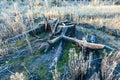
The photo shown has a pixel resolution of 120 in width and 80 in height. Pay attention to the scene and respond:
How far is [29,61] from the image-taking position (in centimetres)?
571

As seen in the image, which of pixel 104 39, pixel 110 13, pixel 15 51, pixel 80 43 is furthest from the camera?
pixel 110 13

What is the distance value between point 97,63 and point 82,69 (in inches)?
27.1

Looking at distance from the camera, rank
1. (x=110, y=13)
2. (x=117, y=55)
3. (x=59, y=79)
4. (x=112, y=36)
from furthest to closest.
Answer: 1. (x=110, y=13)
2. (x=112, y=36)
3. (x=117, y=55)
4. (x=59, y=79)

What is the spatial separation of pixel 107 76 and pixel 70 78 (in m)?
0.67

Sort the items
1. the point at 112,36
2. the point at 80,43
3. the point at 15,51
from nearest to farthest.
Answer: the point at 80,43
the point at 15,51
the point at 112,36

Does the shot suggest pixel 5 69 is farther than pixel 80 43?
No

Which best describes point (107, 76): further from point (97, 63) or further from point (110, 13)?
point (110, 13)

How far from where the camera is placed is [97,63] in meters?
Result: 5.25

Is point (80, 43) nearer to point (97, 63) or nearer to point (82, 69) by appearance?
point (97, 63)

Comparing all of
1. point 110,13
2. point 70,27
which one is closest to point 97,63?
point 70,27

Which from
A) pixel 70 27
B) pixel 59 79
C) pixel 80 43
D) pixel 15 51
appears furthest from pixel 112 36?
pixel 59 79

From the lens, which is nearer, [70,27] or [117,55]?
[117,55]

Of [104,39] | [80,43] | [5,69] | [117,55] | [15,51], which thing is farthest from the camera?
[104,39]

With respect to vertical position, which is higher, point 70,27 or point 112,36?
point 70,27
